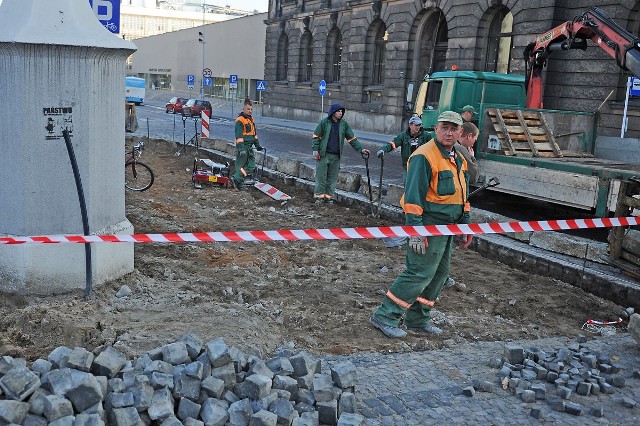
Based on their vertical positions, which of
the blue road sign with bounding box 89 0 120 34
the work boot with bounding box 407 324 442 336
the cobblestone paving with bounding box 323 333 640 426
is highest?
the blue road sign with bounding box 89 0 120 34

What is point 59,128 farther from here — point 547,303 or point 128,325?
point 547,303

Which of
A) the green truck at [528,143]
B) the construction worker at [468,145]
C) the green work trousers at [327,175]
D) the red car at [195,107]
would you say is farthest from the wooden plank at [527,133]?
the red car at [195,107]

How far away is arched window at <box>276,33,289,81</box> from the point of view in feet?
144

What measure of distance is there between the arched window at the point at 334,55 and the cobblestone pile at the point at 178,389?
1375 inches

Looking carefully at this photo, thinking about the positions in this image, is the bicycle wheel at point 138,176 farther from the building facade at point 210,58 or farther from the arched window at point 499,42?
the building facade at point 210,58

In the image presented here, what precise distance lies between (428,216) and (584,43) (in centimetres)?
893

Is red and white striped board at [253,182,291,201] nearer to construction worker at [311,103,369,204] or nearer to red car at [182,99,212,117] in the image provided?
construction worker at [311,103,369,204]

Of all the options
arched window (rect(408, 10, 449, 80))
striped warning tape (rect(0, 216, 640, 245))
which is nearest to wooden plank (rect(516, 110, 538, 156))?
striped warning tape (rect(0, 216, 640, 245))

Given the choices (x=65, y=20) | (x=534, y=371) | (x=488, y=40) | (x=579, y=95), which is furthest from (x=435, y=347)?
(x=488, y=40)

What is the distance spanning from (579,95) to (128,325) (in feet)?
62.3

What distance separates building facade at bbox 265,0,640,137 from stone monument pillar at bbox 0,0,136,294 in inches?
339

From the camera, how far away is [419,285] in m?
5.45

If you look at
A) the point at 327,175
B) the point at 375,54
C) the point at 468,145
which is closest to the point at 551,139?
the point at 327,175

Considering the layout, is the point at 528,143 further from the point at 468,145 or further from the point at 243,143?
the point at 243,143
